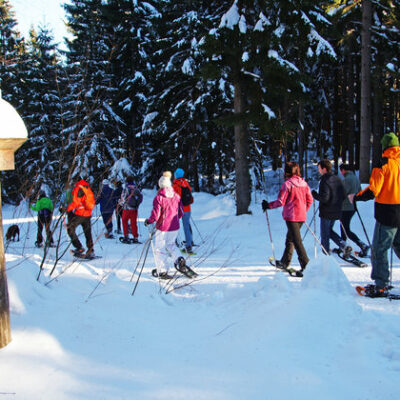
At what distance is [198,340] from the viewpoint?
359 cm

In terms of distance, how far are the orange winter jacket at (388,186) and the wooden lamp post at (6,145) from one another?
434cm

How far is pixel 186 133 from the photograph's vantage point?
19750 millimetres

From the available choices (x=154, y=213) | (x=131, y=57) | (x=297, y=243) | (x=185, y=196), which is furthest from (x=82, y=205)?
(x=131, y=57)

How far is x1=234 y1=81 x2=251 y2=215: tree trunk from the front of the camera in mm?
12789

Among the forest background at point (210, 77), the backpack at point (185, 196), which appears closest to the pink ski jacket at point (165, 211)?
the forest background at point (210, 77)

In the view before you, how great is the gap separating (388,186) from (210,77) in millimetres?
8054

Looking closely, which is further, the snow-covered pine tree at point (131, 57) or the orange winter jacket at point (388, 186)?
the snow-covered pine tree at point (131, 57)

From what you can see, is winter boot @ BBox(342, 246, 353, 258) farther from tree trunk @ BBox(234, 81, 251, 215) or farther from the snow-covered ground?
tree trunk @ BBox(234, 81, 251, 215)

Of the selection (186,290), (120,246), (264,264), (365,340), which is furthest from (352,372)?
(120,246)

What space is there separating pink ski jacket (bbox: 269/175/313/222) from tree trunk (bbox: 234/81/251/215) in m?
6.72

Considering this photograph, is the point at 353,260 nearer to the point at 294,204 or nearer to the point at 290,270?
the point at 290,270

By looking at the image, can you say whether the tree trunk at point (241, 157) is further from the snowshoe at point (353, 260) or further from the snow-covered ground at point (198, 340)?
the snow-covered ground at point (198, 340)

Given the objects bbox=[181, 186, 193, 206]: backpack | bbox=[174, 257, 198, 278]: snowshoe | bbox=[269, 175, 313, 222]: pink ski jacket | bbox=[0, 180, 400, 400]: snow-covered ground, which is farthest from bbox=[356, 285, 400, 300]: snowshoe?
bbox=[181, 186, 193, 206]: backpack

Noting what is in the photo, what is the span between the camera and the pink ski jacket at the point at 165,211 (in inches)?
249
